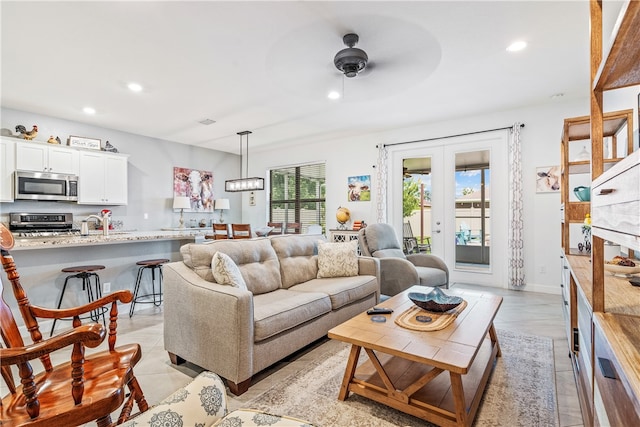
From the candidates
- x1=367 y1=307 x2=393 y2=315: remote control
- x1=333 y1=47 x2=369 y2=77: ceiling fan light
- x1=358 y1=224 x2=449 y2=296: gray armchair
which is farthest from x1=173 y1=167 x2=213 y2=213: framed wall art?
x1=367 y1=307 x2=393 y2=315: remote control

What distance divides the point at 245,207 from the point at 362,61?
19.4ft

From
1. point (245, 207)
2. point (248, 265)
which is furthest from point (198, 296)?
point (245, 207)

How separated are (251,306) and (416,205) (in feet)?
14.1

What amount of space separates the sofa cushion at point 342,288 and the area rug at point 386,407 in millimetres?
525

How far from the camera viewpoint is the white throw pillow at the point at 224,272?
90.0 inches

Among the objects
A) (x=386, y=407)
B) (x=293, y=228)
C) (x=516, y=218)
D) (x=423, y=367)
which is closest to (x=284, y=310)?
(x=386, y=407)

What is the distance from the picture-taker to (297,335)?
7.82ft

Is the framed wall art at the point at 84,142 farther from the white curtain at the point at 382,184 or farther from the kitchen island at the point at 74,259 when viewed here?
the white curtain at the point at 382,184

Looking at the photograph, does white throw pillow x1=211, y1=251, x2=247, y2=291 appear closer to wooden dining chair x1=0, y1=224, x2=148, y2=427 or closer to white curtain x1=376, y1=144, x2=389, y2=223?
wooden dining chair x1=0, y1=224, x2=148, y2=427

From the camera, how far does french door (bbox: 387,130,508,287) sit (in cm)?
486

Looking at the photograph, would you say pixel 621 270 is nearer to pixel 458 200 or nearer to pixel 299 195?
pixel 458 200

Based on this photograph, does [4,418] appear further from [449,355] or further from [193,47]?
[193,47]

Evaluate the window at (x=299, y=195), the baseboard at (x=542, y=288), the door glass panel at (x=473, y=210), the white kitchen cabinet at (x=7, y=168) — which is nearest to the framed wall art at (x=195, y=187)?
the window at (x=299, y=195)

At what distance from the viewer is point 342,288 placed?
114 inches
